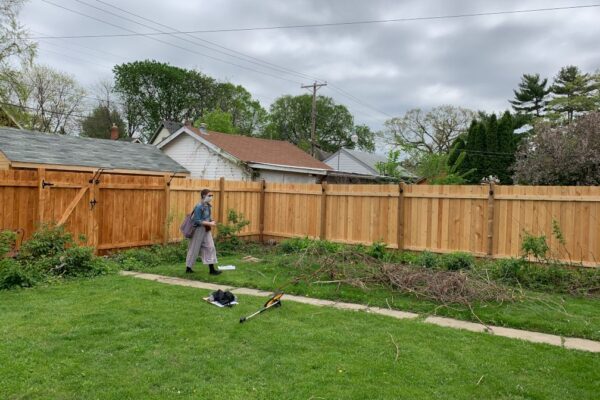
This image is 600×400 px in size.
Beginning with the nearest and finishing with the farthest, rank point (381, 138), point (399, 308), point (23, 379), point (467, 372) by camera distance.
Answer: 1. point (23, 379)
2. point (467, 372)
3. point (399, 308)
4. point (381, 138)

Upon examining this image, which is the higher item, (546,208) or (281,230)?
(546,208)

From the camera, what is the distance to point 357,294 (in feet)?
23.2

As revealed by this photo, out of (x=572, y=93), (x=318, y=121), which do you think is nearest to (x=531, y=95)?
(x=572, y=93)

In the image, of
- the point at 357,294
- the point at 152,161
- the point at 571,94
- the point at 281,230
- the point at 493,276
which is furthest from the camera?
the point at 571,94

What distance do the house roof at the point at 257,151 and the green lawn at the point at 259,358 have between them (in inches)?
493

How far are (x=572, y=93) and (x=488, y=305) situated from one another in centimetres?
3840

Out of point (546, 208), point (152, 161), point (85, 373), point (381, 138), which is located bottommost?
point (85, 373)

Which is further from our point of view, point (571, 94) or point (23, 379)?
point (571, 94)

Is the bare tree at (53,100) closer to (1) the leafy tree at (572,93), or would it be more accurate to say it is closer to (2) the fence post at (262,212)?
(2) the fence post at (262,212)

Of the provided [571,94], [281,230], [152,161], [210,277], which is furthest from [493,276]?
[571,94]

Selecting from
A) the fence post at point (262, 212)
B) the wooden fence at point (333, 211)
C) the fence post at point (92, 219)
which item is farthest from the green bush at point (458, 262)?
the fence post at point (92, 219)

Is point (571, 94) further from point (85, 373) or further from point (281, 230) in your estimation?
point (85, 373)

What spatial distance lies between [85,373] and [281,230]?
363 inches

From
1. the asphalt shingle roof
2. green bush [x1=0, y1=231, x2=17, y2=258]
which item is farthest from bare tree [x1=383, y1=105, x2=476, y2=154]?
green bush [x1=0, y1=231, x2=17, y2=258]
